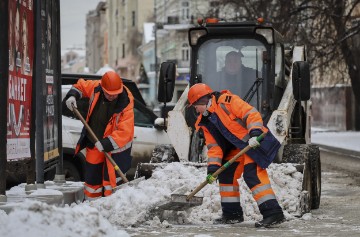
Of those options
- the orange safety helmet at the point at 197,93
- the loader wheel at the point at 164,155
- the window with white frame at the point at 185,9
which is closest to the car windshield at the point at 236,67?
the loader wheel at the point at 164,155

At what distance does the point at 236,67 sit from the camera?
44.8 feet

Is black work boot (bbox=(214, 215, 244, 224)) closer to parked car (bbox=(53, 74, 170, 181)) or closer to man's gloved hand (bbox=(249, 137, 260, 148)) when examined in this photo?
man's gloved hand (bbox=(249, 137, 260, 148))

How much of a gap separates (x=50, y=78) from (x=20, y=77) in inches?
63.1

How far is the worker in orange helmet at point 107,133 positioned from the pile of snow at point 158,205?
0.49 meters

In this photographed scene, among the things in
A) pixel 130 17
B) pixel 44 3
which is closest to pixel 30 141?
pixel 44 3

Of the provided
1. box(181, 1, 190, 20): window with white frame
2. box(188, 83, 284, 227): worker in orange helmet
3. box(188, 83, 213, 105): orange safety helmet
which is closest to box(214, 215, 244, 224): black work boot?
box(188, 83, 284, 227): worker in orange helmet

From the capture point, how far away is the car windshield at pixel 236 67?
13.6m

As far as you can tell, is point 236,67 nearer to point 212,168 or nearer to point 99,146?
point 99,146

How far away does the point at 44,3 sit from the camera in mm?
10648

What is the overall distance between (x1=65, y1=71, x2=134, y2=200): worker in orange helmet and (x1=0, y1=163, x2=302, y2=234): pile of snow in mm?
486

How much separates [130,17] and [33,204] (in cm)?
11012

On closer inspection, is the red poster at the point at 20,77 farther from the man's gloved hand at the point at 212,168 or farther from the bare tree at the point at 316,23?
the bare tree at the point at 316,23

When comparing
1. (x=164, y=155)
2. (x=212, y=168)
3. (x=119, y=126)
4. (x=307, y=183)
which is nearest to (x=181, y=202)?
(x=212, y=168)

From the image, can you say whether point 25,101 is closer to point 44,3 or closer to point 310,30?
point 44,3
